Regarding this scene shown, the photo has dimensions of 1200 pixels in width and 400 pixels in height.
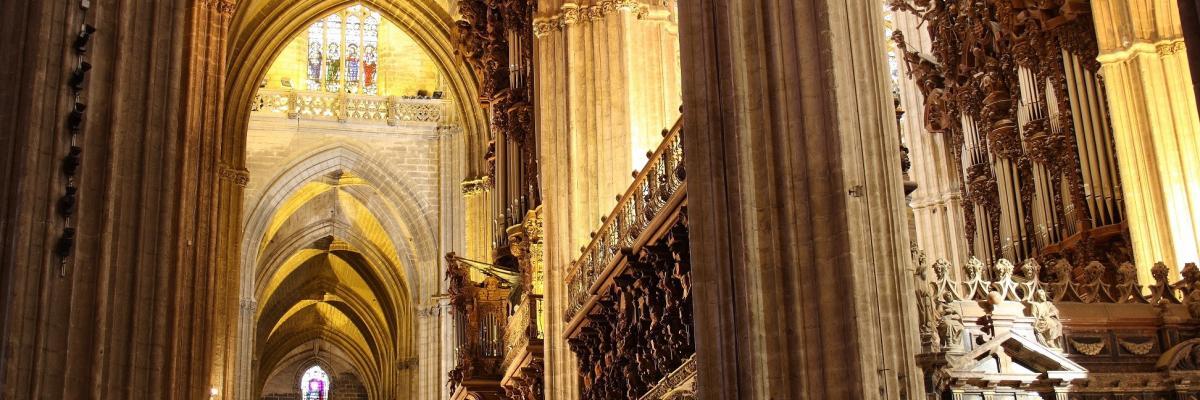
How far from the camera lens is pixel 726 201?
9.86m

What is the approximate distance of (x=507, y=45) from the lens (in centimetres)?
2244

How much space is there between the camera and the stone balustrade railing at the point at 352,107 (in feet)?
106

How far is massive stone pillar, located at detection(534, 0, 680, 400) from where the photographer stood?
53.4 feet

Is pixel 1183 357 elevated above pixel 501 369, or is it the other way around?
pixel 501 369

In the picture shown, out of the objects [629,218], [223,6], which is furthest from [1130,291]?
[223,6]

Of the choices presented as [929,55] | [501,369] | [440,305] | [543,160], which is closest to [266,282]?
[440,305]

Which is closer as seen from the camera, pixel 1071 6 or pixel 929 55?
pixel 1071 6

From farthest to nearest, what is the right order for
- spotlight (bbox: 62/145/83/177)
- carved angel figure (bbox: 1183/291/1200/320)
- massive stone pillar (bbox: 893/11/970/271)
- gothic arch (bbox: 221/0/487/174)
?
1. gothic arch (bbox: 221/0/487/174)
2. massive stone pillar (bbox: 893/11/970/271)
3. carved angel figure (bbox: 1183/291/1200/320)
4. spotlight (bbox: 62/145/83/177)

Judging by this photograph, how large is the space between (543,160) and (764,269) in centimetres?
879

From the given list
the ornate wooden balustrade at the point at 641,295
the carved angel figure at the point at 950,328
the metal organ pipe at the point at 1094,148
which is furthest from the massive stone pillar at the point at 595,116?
the carved angel figure at the point at 950,328

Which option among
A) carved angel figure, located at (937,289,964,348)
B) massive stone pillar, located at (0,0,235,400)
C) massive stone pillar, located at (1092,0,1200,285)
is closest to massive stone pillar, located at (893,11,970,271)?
massive stone pillar, located at (1092,0,1200,285)

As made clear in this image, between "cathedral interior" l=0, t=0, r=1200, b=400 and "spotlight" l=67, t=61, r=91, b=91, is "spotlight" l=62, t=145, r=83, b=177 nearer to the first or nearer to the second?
"cathedral interior" l=0, t=0, r=1200, b=400

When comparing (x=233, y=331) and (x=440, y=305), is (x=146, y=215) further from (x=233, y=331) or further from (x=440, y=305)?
(x=440, y=305)

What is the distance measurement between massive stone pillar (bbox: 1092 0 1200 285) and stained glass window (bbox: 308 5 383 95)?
2297cm
